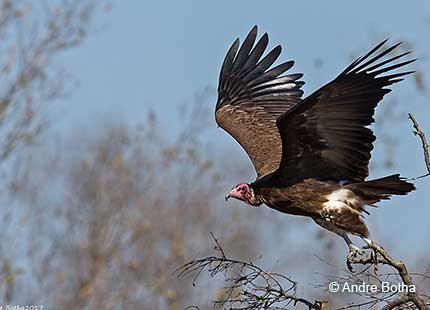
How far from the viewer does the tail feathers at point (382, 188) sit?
28.7 ft

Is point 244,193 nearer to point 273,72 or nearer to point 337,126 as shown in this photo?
point 337,126

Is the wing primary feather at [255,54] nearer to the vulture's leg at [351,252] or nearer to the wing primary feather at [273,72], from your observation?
the wing primary feather at [273,72]

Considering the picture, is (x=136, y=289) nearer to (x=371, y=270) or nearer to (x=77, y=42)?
(x=77, y=42)

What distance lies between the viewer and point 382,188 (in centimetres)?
891

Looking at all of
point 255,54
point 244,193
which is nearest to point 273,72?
point 255,54

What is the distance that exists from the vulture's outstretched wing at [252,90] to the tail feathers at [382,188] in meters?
2.31

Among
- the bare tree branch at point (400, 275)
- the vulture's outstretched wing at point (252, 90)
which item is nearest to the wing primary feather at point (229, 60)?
the vulture's outstretched wing at point (252, 90)

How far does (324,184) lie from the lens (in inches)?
370

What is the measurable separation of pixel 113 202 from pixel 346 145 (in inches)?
436

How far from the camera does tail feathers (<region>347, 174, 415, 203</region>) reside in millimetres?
8734

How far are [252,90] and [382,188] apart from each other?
3433mm

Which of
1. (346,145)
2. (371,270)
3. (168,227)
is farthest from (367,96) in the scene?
(168,227)

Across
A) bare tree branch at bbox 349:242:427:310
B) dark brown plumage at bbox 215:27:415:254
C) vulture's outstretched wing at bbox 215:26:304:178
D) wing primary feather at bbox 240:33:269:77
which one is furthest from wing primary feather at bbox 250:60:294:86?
bare tree branch at bbox 349:242:427:310

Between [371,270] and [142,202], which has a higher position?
[142,202]
